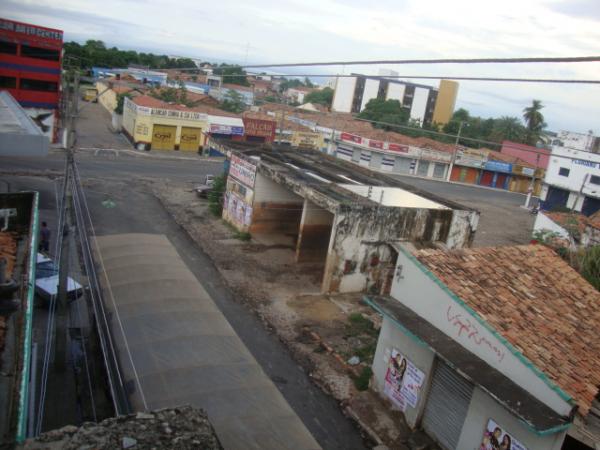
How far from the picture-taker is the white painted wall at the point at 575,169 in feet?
135

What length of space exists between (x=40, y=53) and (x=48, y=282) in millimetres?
28931

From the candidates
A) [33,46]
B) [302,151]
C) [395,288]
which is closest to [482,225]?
[302,151]

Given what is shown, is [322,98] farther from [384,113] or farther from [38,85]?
[38,85]

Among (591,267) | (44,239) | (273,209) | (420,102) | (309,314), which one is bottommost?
(309,314)

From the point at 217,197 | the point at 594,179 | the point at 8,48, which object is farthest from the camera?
the point at 594,179

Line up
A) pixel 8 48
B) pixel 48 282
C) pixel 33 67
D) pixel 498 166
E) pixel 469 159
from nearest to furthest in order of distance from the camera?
pixel 48 282
pixel 8 48
pixel 33 67
pixel 469 159
pixel 498 166

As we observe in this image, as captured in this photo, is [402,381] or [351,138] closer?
[402,381]

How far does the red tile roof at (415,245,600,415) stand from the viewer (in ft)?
29.7

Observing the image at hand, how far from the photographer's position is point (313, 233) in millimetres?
21297

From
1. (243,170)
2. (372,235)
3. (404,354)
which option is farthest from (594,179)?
(404,354)

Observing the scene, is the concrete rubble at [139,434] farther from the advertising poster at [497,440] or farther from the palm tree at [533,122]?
the palm tree at [533,122]

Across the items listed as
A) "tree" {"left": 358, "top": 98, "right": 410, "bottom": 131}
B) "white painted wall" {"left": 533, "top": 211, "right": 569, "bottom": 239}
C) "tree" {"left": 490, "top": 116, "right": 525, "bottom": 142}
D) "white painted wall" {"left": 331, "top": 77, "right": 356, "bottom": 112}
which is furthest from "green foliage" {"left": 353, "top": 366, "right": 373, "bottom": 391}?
"white painted wall" {"left": 331, "top": 77, "right": 356, "bottom": 112}

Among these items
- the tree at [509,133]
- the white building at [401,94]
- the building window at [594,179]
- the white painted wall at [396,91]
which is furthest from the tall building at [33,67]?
the white painted wall at [396,91]

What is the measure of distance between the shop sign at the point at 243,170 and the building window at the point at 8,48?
22213mm
